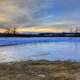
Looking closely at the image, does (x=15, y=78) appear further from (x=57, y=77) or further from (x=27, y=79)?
(x=57, y=77)

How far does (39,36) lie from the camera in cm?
8950

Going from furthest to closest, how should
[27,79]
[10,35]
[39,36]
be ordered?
[39,36], [10,35], [27,79]

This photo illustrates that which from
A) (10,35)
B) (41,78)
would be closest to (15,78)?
(41,78)

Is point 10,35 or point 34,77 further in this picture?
point 10,35

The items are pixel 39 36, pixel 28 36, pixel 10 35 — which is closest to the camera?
pixel 10 35

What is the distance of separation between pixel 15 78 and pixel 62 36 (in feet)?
267

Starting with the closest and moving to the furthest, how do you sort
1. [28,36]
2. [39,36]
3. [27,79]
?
[27,79]
[28,36]
[39,36]

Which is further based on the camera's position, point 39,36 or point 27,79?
point 39,36

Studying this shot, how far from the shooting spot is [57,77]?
276 inches

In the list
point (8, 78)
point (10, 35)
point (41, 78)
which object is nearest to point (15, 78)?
point (8, 78)

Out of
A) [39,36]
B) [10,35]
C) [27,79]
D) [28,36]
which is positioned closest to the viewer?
[27,79]

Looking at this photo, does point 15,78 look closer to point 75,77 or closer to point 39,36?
point 75,77

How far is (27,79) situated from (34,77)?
41 cm

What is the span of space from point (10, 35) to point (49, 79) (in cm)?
6794
